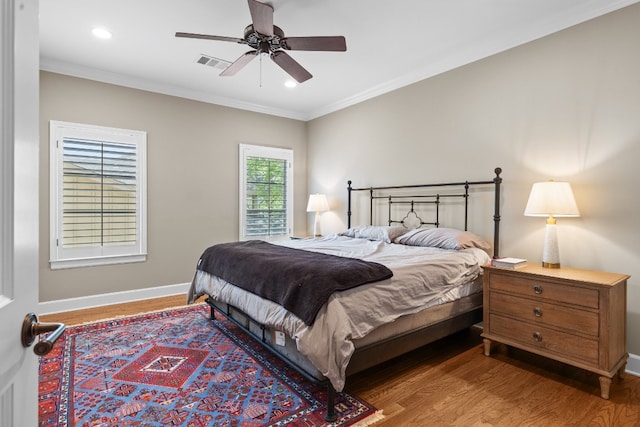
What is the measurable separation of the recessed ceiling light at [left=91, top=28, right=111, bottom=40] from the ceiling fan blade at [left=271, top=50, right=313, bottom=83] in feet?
5.35

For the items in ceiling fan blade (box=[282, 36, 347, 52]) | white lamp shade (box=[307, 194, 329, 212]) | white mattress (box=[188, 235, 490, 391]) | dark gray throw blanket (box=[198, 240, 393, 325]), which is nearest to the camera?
white mattress (box=[188, 235, 490, 391])

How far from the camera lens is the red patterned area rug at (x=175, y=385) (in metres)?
1.94

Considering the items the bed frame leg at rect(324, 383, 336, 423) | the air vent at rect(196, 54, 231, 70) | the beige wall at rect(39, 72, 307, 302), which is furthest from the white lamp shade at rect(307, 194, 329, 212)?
the bed frame leg at rect(324, 383, 336, 423)

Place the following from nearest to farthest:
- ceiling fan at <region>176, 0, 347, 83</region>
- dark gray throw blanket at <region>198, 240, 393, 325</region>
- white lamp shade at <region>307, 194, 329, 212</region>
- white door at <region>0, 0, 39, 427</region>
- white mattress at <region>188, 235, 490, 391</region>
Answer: white door at <region>0, 0, 39, 427</region> → white mattress at <region>188, 235, 490, 391</region> → dark gray throw blanket at <region>198, 240, 393, 325</region> → ceiling fan at <region>176, 0, 347, 83</region> → white lamp shade at <region>307, 194, 329, 212</region>

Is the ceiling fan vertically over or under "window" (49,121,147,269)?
over

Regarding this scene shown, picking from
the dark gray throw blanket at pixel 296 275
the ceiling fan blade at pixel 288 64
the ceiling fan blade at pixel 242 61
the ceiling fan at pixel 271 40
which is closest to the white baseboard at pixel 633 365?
the dark gray throw blanket at pixel 296 275

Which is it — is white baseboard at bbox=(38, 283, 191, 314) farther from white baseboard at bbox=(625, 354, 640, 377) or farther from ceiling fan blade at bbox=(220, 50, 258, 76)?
white baseboard at bbox=(625, 354, 640, 377)

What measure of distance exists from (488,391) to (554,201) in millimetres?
1478

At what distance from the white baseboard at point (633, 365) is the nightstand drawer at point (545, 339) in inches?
25.5

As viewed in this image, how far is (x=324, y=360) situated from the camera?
187 centimetres

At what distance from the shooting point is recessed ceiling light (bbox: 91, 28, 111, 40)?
308 cm

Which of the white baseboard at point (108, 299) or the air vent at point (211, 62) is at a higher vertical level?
the air vent at point (211, 62)

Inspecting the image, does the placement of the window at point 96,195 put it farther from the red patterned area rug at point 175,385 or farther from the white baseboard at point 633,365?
the white baseboard at point 633,365

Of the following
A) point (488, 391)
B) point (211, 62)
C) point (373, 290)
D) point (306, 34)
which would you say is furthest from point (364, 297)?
point (211, 62)
